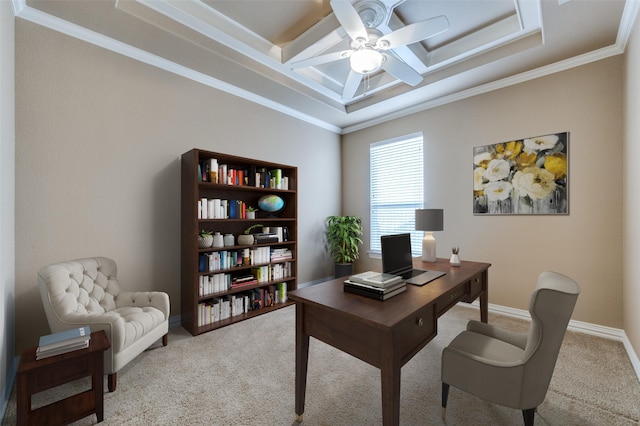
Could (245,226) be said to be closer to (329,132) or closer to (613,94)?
(329,132)

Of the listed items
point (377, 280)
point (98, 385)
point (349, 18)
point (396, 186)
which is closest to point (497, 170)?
point (396, 186)

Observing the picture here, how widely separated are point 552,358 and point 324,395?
1.37m

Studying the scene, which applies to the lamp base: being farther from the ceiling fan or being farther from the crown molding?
the crown molding

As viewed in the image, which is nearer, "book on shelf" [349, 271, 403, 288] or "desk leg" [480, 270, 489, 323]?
"book on shelf" [349, 271, 403, 288]

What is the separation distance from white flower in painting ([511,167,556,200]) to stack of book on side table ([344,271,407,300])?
8.17 feet

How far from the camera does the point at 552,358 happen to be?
131 cm

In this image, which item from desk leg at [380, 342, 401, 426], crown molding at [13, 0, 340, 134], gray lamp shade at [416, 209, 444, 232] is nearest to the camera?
desk leg at [380, 342, 401, 426]

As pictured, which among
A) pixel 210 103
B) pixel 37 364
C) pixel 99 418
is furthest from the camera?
pixel 210 103

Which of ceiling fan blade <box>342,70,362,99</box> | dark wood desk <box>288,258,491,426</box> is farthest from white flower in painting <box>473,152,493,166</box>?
dark wood desk <box>288,258,491,426</box>

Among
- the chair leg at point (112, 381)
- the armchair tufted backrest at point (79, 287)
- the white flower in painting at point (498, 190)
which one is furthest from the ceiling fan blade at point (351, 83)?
the chair leg at point (112, 381)

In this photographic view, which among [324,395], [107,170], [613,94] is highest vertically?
[613,94]

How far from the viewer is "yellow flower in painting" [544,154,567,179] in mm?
2945

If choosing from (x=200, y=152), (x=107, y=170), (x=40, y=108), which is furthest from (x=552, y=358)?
(x=40, y=108)

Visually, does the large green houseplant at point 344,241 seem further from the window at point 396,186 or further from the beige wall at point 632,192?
the beige wall at point 632,192
